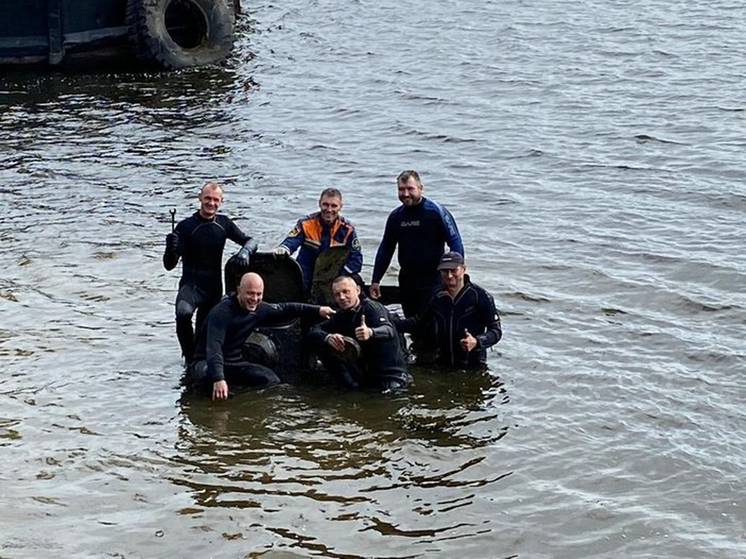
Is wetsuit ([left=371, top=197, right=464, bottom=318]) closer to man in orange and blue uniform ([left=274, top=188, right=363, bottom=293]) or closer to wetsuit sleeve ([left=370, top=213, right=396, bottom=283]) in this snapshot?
wetsuit sleeve ([left=370, top=213, right=396, bottom=283])

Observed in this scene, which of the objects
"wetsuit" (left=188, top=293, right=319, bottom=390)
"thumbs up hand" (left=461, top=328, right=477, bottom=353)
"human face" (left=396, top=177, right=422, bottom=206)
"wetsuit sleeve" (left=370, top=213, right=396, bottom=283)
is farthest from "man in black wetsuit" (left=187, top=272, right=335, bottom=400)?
"human face" (left=396, top=177, right=422, bottom=206)

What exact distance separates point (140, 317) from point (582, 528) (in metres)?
6.33

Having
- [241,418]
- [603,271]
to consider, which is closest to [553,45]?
[603,271]

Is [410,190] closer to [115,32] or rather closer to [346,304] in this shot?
[346,304]

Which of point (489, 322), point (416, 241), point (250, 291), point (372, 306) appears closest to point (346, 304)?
point (372, 306)

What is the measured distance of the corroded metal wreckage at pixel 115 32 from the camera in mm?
24484

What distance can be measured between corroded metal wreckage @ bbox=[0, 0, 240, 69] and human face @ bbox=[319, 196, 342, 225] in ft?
44.5

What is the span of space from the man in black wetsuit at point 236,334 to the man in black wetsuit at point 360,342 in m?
0.20

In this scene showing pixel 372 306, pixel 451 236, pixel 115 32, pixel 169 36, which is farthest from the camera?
pixel 169 36

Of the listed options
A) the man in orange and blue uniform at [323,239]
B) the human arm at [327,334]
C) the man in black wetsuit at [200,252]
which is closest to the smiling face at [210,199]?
the man in black wetsuit at [200,252]

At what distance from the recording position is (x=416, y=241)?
13047 mm

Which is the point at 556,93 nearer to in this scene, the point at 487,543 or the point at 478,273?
the point at 478,273

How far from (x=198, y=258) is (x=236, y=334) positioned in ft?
3.67

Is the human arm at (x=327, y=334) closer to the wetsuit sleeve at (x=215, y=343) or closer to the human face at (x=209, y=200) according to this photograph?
the wetsuit sleeve at (x=215, y=343)
